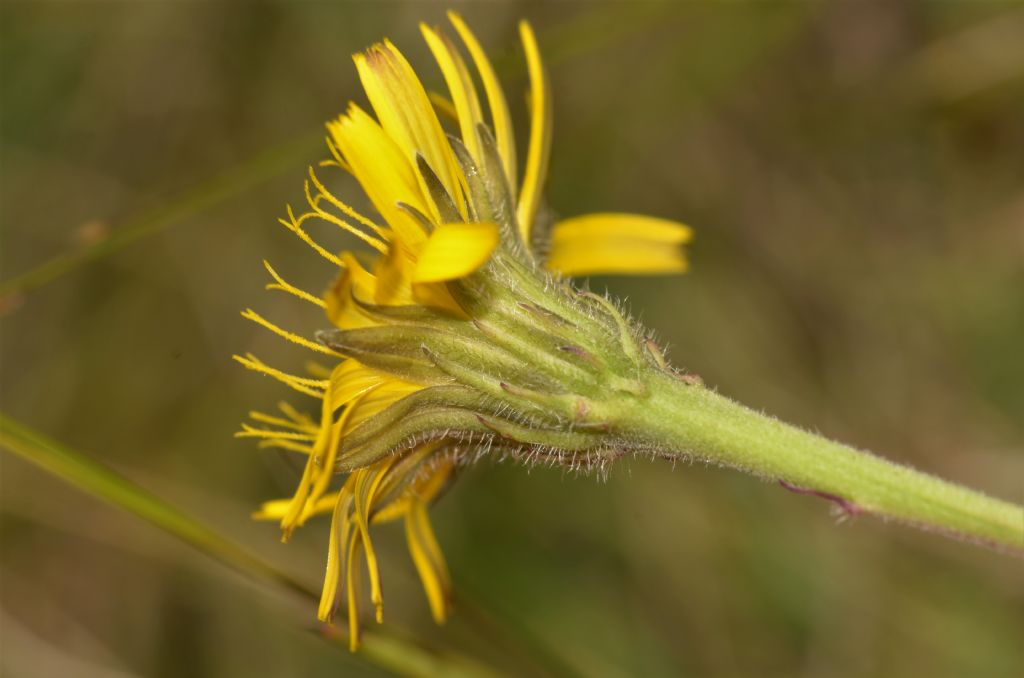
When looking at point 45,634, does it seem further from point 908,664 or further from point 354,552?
point 908,664

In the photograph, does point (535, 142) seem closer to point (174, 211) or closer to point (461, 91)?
point (461, 91)

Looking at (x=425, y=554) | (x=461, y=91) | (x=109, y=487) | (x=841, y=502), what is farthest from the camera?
(x=109, y=487)

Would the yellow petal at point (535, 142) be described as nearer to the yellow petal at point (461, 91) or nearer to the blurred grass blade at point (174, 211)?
the yellow petal at point (461, 91)

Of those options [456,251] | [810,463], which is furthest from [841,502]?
[456,251]

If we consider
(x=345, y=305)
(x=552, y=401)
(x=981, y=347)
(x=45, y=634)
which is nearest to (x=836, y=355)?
(x=981, y=347)

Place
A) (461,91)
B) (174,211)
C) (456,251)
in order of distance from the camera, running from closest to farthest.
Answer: (456,251) → (461,91) → (174,211)

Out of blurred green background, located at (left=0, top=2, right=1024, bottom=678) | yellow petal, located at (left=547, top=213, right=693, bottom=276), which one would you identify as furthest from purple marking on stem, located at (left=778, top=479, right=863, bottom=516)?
blurred green background, located at (left=0, top=2, right=1024, bottom=678)
